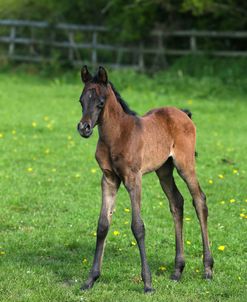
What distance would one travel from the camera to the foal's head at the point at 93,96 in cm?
703

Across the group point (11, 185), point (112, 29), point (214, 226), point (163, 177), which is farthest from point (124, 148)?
point (112, 29)

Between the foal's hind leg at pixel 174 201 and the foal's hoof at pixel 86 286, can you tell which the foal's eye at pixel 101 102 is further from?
the foal's hoof at pixel 86 286

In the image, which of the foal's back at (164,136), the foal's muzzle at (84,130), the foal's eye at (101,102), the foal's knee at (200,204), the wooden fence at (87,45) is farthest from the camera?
the wooden fence at (87,45)

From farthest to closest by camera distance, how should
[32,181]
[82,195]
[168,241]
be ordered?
[32,181] < [82,195] < [168,241]

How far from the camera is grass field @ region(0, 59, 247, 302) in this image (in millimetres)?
7480

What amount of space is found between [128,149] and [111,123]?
0.30 meters

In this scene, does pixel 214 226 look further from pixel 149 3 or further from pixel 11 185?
pixel 149 3

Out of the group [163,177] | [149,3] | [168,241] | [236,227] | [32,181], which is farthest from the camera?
[149,3]

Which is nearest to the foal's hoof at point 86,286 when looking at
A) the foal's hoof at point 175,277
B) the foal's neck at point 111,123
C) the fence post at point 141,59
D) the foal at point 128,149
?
the foal at point 128,149

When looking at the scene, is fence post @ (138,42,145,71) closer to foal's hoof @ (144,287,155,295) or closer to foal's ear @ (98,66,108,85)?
foal's ear @ (98,66,108,85)

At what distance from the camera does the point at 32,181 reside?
12.4 meters

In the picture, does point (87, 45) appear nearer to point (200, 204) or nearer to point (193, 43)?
point (193, 43)

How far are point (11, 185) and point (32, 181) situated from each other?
434 mm

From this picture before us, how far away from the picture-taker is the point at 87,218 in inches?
402
